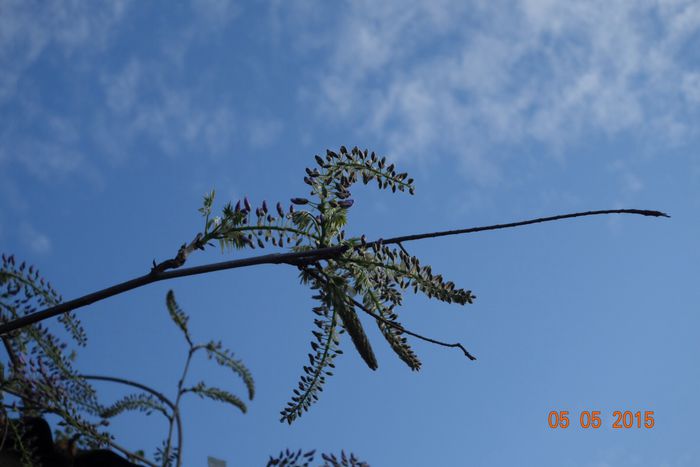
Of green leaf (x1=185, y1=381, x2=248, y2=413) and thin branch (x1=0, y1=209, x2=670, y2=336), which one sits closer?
thin branch (x1=0, y1=209, x2=670, y2=336)

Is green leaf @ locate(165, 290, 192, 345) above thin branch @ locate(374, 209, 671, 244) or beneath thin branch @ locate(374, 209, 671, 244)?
above

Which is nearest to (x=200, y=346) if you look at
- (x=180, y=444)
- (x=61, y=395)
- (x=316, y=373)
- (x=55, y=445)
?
(x=180, y=444)

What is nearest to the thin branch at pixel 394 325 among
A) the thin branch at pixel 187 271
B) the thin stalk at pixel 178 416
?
the thin branch at pixel 187 271

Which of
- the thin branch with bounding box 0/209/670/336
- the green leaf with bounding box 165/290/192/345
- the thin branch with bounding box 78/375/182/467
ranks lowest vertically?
the thin branch with bounding box 0/209/670/336

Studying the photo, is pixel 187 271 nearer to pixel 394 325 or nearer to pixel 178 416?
pixel 394 325

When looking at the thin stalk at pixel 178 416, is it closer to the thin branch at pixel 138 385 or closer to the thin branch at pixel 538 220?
the thin branch at pixel 138 385

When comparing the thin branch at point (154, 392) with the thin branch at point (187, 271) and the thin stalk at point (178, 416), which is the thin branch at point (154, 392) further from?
the thin branch at point (187, 271)

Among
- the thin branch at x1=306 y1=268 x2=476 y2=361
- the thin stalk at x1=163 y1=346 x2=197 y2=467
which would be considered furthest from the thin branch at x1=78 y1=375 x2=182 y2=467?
the thin branch at x1=306 y1=268 x2=476 y2=361

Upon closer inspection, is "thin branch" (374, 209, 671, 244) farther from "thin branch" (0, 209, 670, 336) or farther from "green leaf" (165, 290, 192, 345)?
"green leaf" (165, 290, 192, 345)

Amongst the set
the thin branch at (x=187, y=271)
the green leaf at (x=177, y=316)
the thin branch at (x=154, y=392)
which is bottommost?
the thin branch at (x=187, y=271)

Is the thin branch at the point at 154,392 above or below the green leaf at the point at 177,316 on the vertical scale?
below

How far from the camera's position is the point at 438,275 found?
6.47 feet

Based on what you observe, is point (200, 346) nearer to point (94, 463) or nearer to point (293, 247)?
point (94, 463)

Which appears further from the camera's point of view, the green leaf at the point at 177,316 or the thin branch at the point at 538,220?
the green leaf at the point at 177,316
